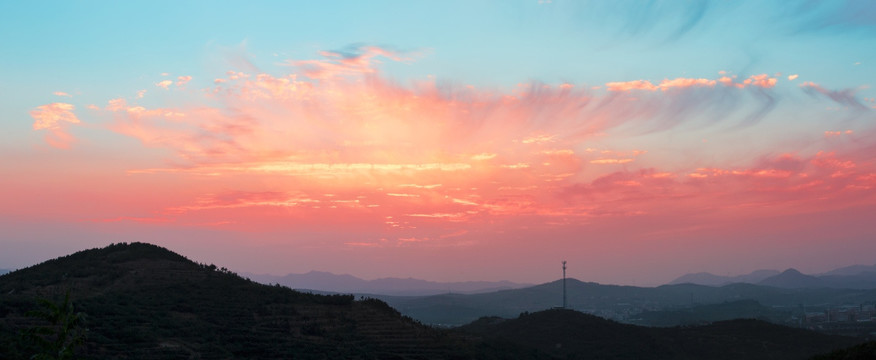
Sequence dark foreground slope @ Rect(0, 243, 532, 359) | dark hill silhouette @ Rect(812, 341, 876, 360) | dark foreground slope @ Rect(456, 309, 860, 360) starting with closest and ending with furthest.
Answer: dark hill silhouette @ Rect(812, 341, 876, 360) → dark foreground slope @ Rect(0, 243, 532, 359) → dark foreground slope @ Rect(456, 309, 860, 360)

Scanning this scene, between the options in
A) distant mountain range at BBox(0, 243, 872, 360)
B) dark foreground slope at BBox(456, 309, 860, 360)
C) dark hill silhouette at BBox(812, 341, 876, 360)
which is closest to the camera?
dark hill silhouette at BBox(812, 341, 876, 360)

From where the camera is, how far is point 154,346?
3669cm

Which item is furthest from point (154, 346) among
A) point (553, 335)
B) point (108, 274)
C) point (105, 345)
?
point (553, 335)

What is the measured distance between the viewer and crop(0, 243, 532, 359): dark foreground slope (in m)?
37.2

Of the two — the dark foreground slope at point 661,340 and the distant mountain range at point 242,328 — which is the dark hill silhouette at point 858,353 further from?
the dark foreground slope at point 661,340

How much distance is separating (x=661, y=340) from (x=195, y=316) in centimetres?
5222

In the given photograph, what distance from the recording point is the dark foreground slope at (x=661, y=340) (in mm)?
69438

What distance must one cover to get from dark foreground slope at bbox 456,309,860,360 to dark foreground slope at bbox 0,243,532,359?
51.5 ft

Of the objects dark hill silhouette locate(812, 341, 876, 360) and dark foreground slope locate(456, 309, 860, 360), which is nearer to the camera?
dark hill silhouette locate(812, 341, 876, 360)

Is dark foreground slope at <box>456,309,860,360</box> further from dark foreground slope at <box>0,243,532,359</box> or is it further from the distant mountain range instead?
dark foreground slope at <box>0,243,532,359</box>

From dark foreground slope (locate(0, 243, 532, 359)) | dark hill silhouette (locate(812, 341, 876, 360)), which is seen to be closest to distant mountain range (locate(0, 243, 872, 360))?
dark foreground slope (locate(0, 243, 532, 359))

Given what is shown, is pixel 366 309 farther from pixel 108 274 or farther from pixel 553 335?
pixel 553 335

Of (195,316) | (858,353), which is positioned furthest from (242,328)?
(858,353)

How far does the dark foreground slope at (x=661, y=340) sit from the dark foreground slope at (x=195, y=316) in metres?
15.7
